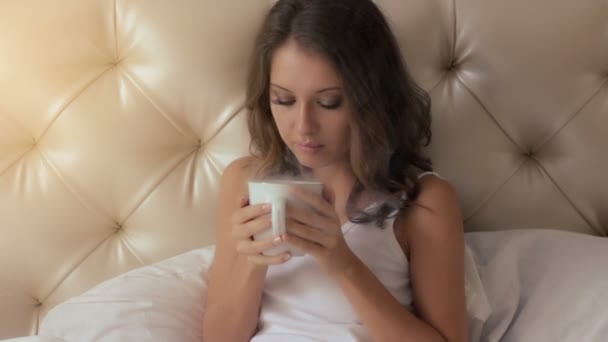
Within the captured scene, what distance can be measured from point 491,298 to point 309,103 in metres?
0.52

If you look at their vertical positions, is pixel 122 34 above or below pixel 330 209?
above

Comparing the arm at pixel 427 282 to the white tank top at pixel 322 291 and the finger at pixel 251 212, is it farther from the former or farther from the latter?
the finger at pixel 251 212

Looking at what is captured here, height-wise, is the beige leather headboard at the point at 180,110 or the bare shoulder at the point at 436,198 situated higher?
the beige leather headboard at the point at 180,110

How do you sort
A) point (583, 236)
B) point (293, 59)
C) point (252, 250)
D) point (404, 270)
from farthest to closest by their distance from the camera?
point (583, 236), point (404, 270), point (293, 59), point (252, 250)

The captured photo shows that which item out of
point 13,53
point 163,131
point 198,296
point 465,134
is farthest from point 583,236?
point 13,53

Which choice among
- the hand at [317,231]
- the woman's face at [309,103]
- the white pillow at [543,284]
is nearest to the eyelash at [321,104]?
the woman's face at [309,103]

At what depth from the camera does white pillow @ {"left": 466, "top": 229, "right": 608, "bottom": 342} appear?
1088 mm

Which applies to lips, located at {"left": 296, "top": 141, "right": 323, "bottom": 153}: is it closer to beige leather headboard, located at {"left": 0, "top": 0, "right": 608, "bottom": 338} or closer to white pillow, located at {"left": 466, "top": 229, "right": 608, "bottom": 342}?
beige leather headboard, located at {"left": 0, "top": 0, "right": 608, "bottom": 338}

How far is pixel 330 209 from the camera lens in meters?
0.91

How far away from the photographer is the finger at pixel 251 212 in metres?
0.88

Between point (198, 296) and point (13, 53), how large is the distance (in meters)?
0.63

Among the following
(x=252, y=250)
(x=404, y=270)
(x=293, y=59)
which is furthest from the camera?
(x=404, y=270)

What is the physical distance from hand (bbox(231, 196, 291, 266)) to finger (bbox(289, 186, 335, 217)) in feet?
0.15

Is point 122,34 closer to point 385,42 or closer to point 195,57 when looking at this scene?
point 195,57
